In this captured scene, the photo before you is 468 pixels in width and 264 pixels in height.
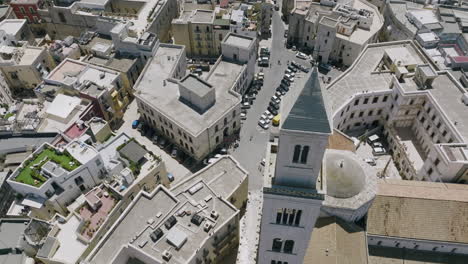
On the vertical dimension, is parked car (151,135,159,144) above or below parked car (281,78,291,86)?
below

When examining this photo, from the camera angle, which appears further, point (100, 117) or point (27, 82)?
point (27, 82)

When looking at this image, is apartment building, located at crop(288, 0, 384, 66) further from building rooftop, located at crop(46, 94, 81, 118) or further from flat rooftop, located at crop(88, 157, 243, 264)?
building rooftop, located at crop(46, 94, 81, 118)

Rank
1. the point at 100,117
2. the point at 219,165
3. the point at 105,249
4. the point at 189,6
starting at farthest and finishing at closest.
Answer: the point at 189,6 → the point at 100,117 → the point at 219,165 → the point at 105,249

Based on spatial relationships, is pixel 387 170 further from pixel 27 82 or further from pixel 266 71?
pixel 27 82

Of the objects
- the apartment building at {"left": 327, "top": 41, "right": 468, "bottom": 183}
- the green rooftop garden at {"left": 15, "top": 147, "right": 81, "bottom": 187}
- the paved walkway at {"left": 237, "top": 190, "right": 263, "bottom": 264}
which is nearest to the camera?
the green rooftop garden at {"left": 15, "top": 147, "right": 81, "bottom": 187}

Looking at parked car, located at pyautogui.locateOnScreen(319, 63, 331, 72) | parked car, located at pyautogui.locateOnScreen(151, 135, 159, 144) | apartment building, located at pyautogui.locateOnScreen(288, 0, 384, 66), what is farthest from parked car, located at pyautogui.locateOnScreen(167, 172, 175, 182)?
apartment building, located at pyautogui.locateOnScreen(288, 0, 384, 66)

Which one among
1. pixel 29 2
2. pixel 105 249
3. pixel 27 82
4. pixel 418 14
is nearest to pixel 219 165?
pixel 105 249

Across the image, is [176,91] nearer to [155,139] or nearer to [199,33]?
[155,139]

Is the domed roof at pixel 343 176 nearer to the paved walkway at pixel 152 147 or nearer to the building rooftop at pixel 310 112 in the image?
the building rooftop at pixel 310 112
